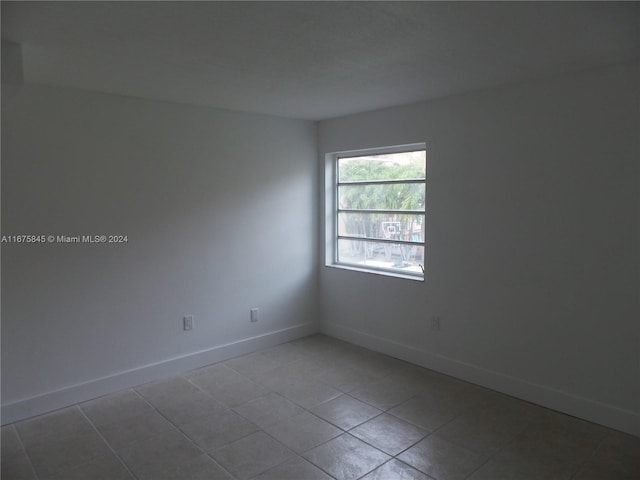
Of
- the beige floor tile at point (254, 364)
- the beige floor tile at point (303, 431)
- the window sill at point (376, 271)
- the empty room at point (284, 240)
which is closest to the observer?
the empty room at point (284, 240)

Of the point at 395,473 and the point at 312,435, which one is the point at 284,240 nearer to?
the point at 312,435

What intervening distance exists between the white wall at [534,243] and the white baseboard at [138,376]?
4.06 feet

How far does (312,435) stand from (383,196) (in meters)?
2.40

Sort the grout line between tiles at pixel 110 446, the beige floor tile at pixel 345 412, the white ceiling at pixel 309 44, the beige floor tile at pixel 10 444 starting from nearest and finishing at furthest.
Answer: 1. the white ceiling at pixel 309 44
2. the grout line between tiles at pixel 110 446
3. the beige floor tile at pixel 10 444
4. the beige floor tile at pixel 345 412

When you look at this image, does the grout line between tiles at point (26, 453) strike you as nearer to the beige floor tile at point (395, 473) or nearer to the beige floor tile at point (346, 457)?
the beige floor tile at point (346, 457)

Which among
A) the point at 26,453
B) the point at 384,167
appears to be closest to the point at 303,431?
the point at 26,453

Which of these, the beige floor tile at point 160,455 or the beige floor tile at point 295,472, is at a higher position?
the beige floor tile at point 160,455

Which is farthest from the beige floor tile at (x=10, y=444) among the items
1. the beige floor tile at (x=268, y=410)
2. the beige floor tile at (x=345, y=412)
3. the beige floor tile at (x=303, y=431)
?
the beige floor tile at (x=345, y=412)

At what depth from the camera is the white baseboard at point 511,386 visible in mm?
2973

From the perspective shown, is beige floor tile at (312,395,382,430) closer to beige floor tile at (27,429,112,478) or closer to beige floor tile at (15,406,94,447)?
beige floor tile at (27,429,112,478)

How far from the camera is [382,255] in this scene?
4.57 meters

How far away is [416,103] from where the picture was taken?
3.96 m

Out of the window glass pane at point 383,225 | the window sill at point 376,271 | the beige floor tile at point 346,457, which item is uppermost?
the window glass pane at point 383,225

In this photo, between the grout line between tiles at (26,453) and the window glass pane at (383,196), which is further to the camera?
the window glass pane at (383,196)
